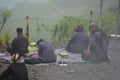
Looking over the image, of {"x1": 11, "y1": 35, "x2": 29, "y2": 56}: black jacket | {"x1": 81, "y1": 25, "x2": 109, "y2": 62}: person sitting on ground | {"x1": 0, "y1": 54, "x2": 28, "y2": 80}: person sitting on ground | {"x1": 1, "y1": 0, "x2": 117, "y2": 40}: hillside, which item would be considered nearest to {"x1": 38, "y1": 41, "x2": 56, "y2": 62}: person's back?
{"x1": 11, "y1": 35, "x2": 29, "y2": 56}: black jacket

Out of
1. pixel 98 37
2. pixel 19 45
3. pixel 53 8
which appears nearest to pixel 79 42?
pixel 98 37

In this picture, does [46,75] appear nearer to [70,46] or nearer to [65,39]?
[70,46]

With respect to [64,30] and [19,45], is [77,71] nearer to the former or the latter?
[19,45]

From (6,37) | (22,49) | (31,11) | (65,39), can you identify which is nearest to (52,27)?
(65,39)

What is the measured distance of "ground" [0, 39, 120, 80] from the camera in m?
10.7

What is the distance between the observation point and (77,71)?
11352 mm

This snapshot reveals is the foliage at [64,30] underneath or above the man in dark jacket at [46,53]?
above

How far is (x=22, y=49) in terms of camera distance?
13.2 meters

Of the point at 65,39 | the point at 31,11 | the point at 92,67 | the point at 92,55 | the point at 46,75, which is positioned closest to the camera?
the point at 46,75

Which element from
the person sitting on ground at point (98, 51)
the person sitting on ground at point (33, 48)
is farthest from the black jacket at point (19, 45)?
the person sitting on ground at point (98, 51)

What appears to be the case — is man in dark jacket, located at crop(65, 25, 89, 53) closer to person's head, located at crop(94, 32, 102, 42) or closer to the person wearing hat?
person's head, located at crop(94, 32, 102, 42)

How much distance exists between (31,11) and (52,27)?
17.7 meters

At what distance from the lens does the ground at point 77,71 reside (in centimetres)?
1070

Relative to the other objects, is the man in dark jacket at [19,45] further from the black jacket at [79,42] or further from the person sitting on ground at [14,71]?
the person sitting on ground at [14,71]
